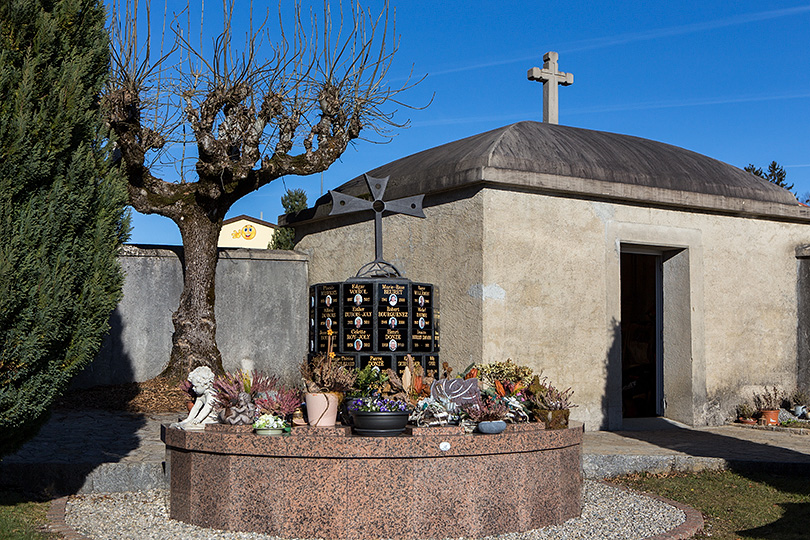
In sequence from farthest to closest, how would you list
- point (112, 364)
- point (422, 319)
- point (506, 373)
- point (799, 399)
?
1. point (799, 399)
2. point (112, 364)
3. point (422, 319)
4. point (506, 373)

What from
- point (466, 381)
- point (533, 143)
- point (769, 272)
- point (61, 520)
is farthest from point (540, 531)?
point (769, 272)

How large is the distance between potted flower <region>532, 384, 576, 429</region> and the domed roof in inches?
146

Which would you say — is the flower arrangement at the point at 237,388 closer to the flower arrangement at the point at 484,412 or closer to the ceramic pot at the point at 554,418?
the flower arrangement at the point at 484,412

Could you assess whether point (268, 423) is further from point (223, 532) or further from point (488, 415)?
point (488, 415)

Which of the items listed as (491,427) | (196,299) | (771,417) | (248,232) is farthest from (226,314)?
(248,232)

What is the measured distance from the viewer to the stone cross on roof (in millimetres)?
13281

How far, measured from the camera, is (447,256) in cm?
1063

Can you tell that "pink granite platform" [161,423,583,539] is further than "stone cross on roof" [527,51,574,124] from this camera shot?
No

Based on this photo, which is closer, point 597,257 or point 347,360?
point 347,360

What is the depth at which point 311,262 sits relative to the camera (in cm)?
1346

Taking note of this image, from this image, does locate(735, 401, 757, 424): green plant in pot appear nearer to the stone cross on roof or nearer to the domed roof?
the domed roof

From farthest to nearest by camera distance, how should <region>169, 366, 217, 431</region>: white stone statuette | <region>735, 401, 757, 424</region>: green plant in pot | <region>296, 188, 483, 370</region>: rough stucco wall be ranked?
<region>735, 401, 757, 424</region>: green plant in pot, <region>296, 188, 483, 370</region>: rough stucco wall, <region>169, 366, 217, 431</region>: white stone statuette

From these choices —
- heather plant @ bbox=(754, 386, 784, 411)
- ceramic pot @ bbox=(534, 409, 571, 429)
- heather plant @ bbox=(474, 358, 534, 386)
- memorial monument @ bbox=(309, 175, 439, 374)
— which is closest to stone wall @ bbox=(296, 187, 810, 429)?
heather plant @ bbox=(754, 386, 784, 411)

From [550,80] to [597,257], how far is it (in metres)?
3.84
